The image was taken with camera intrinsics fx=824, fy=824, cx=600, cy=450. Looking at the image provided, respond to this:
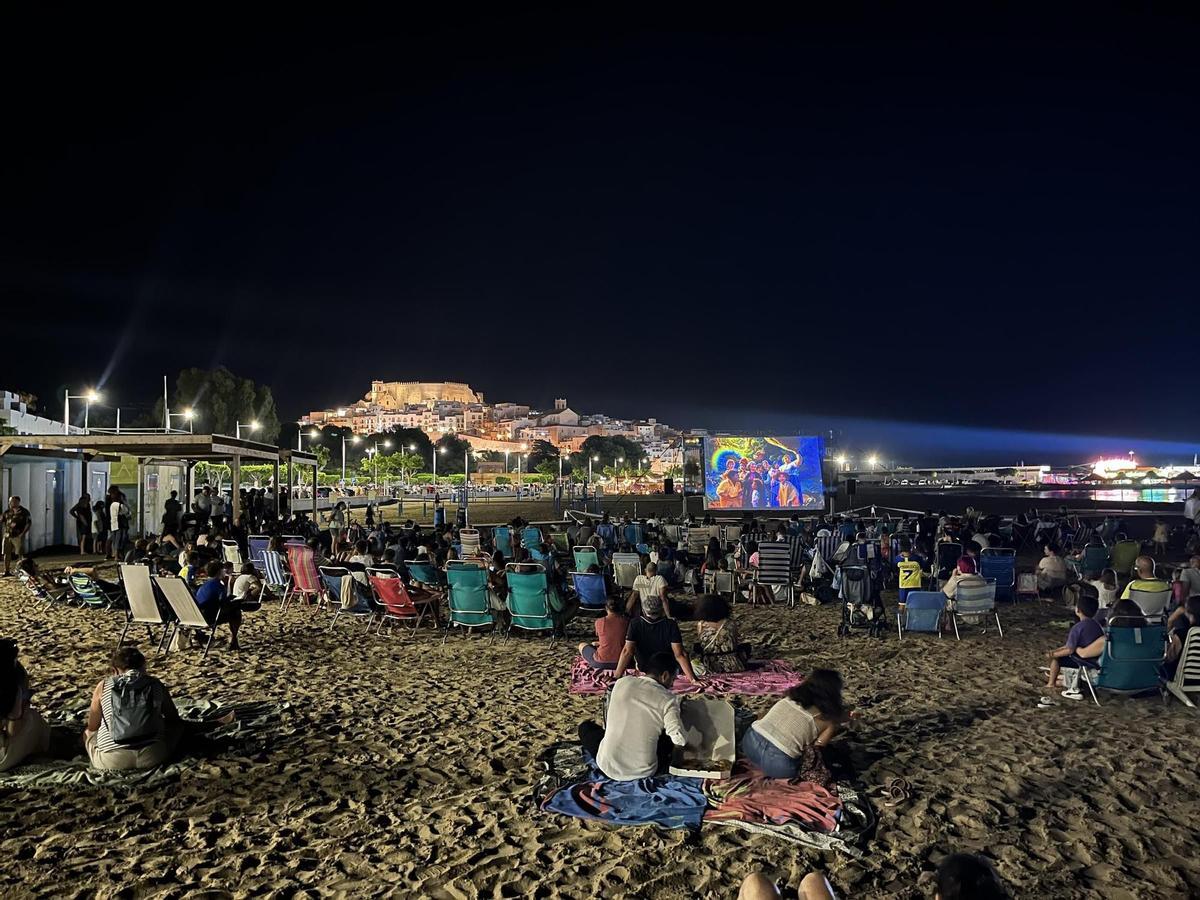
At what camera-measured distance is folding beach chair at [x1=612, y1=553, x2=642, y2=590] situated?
12.3 meters

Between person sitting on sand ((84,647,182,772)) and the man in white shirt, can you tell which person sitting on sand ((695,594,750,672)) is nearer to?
the man in white shirt

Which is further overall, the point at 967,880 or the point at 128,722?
the point at 128,722

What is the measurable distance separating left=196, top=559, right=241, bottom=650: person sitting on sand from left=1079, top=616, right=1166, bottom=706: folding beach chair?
316 inches

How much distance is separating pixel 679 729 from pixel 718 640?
322cm

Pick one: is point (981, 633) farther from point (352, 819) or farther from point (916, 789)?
point (352, 819)

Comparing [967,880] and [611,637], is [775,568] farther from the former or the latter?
[967,880]

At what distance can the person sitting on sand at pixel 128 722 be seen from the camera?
4859mm

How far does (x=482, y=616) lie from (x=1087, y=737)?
5973mm

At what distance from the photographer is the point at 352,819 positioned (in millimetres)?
4270

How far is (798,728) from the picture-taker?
4.61 meters

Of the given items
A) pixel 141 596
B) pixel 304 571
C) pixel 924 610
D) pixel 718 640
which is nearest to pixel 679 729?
pixel 718 640

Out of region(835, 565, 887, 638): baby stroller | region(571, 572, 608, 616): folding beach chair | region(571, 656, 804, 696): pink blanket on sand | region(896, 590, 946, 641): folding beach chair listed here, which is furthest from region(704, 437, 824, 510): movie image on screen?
region(571, 656, 804, 696): pink blanket on sand

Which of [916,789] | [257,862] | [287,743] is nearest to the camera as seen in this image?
[257,862]

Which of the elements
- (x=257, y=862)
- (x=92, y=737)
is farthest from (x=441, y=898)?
(x=92, y=737)
